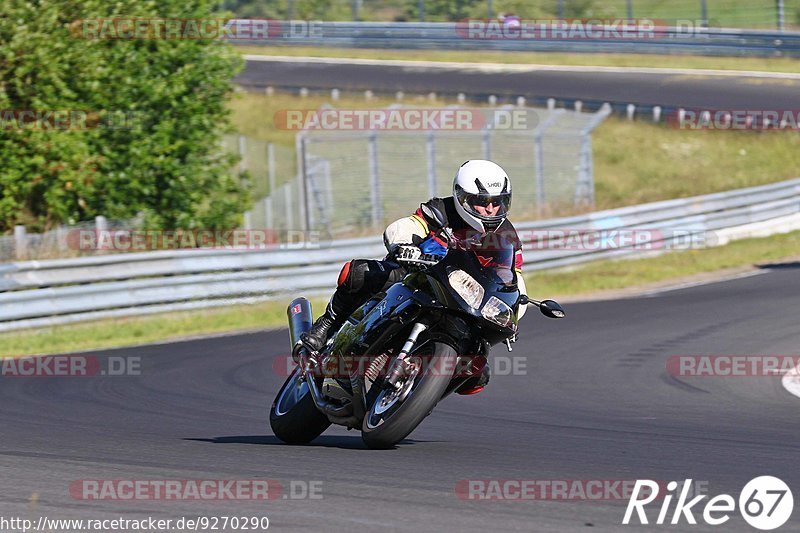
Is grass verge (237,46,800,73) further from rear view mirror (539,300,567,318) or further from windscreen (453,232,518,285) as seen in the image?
windscreen (453,232,518,285)

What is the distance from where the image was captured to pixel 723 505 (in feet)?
17.0

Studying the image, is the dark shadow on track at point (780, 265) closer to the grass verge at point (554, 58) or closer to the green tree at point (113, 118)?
the green tree at point (113, 118)

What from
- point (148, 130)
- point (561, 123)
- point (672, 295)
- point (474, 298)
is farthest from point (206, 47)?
point (474, 298)

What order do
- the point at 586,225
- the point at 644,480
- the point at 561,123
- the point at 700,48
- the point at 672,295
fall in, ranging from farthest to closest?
the point at 700,48 < the point at 561,123 < the point at 586,225 < the point at 672,295 < the point at 644,480

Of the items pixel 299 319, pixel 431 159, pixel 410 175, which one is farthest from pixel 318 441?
pixel 410 175

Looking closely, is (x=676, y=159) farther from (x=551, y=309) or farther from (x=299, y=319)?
(x=551, y=309)

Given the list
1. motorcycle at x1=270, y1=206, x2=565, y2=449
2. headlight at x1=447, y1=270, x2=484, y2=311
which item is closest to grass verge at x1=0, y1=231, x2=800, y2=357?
motorcycle at x1=270, y1=206, x2=565, y2=449

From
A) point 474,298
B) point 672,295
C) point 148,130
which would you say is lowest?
point 672,295

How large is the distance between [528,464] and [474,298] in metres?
0.90

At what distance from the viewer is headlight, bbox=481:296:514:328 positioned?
6.71 metres

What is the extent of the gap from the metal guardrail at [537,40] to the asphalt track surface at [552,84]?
2.03m

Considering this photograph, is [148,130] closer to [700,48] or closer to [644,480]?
[644,480]

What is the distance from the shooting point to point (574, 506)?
17.2 feet

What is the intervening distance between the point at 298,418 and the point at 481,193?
1.96m
